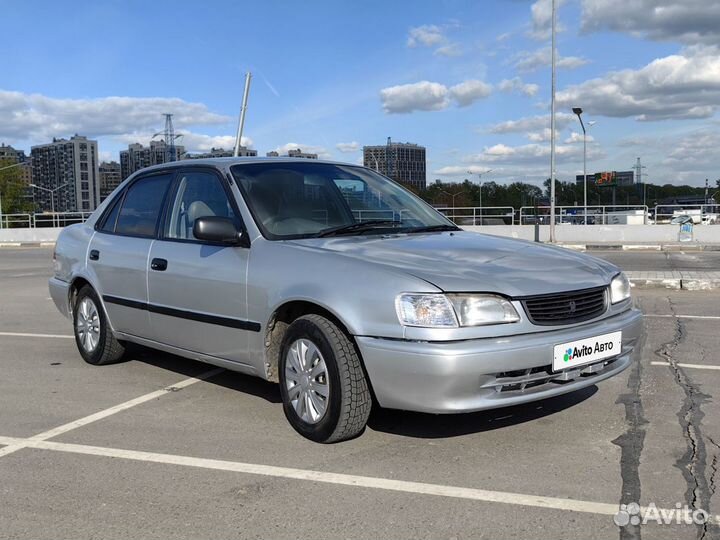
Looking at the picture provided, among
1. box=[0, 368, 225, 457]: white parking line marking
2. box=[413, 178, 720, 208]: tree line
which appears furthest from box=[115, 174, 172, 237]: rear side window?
box=[413, 178, 720, 208]: tree line

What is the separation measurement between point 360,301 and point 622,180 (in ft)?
381

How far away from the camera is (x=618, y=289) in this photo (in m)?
4.32

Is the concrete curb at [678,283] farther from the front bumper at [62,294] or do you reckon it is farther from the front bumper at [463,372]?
the front bumper at [62,294]

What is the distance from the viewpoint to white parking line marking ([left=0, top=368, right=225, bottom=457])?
4.04 m

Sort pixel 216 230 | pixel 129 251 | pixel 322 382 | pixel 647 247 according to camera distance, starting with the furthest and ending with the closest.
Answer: pixel 647 247, pixel 129 251, pixel 216 230, pixel 322 382

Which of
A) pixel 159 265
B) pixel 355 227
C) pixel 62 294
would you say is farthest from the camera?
pixel 62 294

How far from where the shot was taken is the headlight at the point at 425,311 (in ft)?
11.4

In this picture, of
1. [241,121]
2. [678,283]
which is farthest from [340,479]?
[241,121]

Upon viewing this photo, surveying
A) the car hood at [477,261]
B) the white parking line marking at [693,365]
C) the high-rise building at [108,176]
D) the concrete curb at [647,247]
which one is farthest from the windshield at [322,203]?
the high-rise building at [108,176]

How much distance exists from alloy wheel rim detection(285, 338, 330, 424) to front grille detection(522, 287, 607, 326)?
3.85 ft

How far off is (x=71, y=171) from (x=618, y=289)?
13070 cm

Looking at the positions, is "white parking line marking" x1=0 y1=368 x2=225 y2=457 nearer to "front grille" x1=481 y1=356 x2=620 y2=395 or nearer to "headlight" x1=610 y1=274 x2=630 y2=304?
"front grille" x1=481 y1=356 x2=620 y2=395

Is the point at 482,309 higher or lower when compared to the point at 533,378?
higher

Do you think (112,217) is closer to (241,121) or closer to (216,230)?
(216,230)
